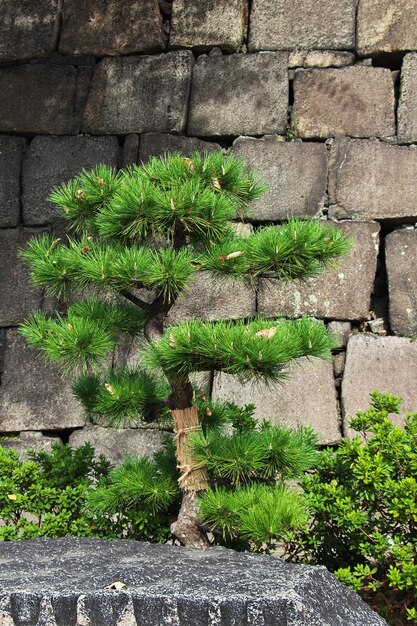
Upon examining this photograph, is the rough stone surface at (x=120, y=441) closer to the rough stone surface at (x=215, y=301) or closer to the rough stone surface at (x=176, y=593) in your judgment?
the rough stone surface at (x=215, y=301)

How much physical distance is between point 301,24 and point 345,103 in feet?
1.82

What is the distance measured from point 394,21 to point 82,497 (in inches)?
128

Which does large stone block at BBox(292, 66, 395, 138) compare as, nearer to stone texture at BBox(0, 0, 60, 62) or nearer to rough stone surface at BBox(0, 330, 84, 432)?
stone texture at BBox(0, 0, 60, 62)

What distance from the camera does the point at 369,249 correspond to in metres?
5.50

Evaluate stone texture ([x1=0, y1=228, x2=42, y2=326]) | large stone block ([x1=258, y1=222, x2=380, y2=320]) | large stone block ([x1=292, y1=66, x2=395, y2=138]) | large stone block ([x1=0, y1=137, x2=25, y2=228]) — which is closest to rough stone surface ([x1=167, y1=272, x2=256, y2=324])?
large stone block ([x1=258, y1=222, x2=380, y2=320])

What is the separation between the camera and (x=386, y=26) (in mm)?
5730

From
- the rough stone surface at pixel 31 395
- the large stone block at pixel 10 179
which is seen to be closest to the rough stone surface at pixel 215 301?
the rough stone surface at pixel 31 395

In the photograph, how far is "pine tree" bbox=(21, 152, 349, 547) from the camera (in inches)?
134

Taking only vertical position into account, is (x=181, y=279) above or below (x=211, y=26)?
below

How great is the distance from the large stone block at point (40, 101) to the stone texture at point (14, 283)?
24.9 inches

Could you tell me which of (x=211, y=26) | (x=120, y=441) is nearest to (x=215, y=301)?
(x=120, y=441)

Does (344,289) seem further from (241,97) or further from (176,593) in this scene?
(176,593)

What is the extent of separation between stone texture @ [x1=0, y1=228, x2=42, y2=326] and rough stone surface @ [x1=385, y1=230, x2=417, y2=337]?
201cm

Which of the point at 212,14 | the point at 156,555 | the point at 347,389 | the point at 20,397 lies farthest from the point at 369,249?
the point at 156,555
